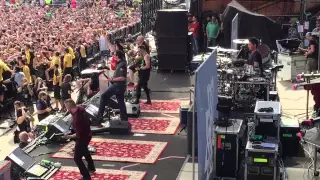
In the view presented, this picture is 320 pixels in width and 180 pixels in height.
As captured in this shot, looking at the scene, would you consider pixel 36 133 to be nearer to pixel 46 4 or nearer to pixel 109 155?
pixel 109 155

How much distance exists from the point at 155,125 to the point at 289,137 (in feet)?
10.0

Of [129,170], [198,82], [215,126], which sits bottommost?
[129,170]

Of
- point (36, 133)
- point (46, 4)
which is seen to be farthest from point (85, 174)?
point (46, 4)

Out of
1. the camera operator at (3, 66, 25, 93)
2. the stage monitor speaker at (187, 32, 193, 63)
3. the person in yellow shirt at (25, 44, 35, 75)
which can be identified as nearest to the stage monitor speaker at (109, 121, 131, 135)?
the camera operator at (3, 66, 25, 93)

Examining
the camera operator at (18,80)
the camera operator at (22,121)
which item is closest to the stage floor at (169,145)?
the camera operator at (22,121)

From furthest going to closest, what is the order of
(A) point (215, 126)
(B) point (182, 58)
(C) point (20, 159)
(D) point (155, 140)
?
1. (B) point (182, 58)
2. (D) point (155, 140)
3. (C) point (20, 159)
4. (A) point (215, 126)

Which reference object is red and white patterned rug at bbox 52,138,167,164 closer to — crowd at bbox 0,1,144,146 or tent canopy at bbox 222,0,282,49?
crowd at bbox 0,1,144,146

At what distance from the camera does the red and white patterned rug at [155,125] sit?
11.1 m

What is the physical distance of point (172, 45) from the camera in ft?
52.4

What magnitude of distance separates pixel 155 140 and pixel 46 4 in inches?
1522

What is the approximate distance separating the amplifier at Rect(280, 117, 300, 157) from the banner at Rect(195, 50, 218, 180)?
2.12m

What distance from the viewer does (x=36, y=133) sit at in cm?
1109

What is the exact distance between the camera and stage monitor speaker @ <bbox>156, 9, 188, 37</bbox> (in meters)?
15.8

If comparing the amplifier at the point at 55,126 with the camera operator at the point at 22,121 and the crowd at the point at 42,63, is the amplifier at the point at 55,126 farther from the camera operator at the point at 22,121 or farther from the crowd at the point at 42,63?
the crowd at the point at 42,63
